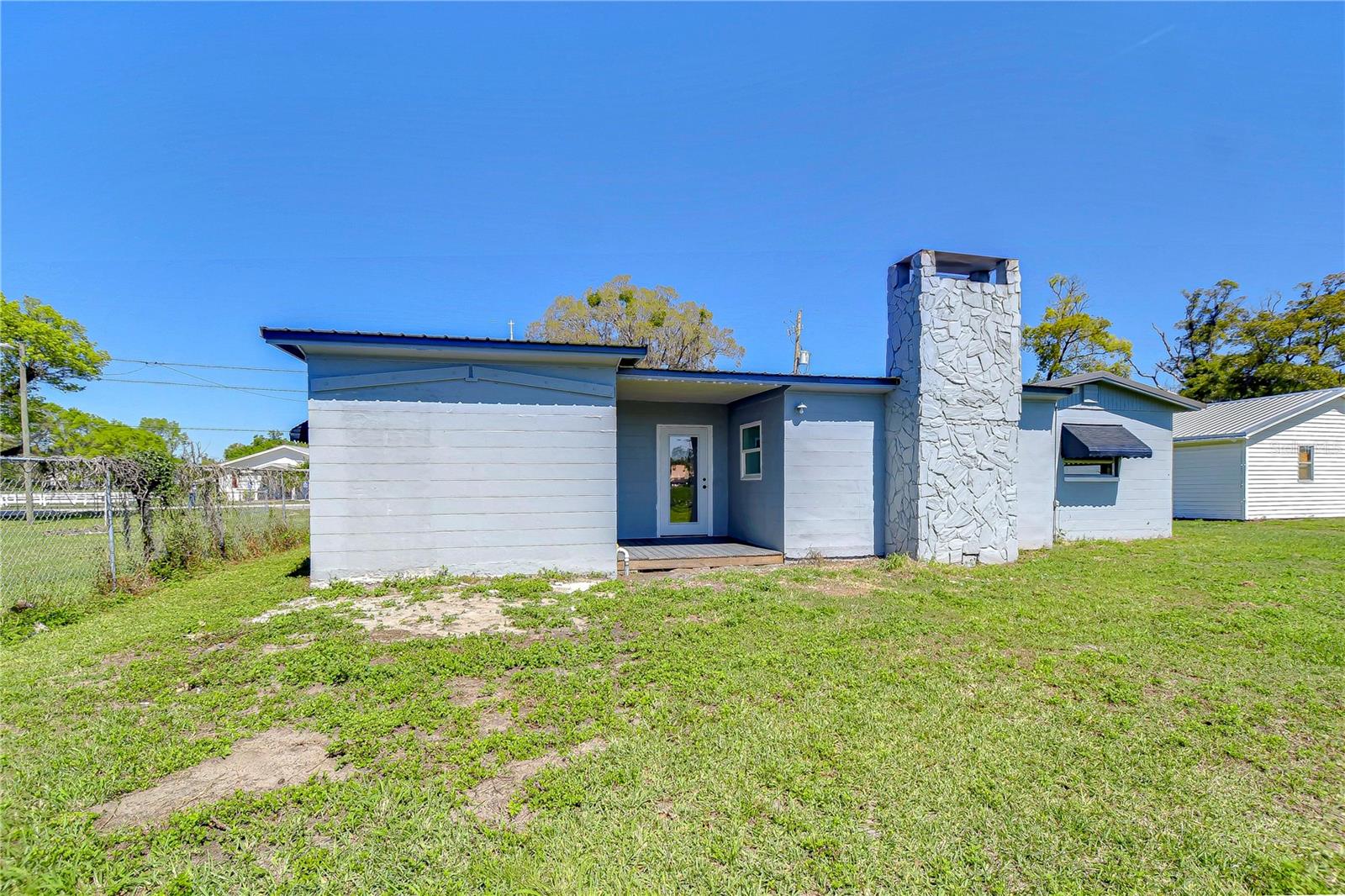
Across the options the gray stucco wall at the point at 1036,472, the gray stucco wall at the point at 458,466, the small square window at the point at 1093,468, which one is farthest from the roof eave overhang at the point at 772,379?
the small square window at the point at 1093,468

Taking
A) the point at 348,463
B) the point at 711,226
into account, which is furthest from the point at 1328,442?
the point at 348,463

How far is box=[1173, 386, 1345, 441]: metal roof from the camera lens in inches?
552

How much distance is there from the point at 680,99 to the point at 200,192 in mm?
14807

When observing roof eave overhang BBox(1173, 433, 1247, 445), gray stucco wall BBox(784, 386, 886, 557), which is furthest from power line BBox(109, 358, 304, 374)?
roof eave overhang BBox(1173, 433, 1247, 445)

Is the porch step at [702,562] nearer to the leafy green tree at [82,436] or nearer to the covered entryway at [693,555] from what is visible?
the covered entryway at [693,555]

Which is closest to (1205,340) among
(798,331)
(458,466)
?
(798,331)

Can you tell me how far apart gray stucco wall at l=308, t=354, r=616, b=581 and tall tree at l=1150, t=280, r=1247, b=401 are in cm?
3290

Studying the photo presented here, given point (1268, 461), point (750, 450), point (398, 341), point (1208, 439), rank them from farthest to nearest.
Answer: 1. point (1208, 439)
2. point (1268, 461)
3. point (750, 450)
4. point (398, 341)

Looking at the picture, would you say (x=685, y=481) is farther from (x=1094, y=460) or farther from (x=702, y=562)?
(x=1094, y=460)

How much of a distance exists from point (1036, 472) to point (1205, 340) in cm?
2721

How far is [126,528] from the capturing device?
261 inches

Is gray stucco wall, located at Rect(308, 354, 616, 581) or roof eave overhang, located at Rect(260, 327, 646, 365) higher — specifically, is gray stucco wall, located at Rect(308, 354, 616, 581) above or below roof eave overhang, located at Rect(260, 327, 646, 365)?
below

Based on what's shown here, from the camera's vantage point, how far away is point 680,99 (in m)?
10.7

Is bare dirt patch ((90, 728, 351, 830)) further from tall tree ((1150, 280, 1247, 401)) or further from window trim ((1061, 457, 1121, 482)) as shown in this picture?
tall tree ((1150, 280, 1247, 401))
